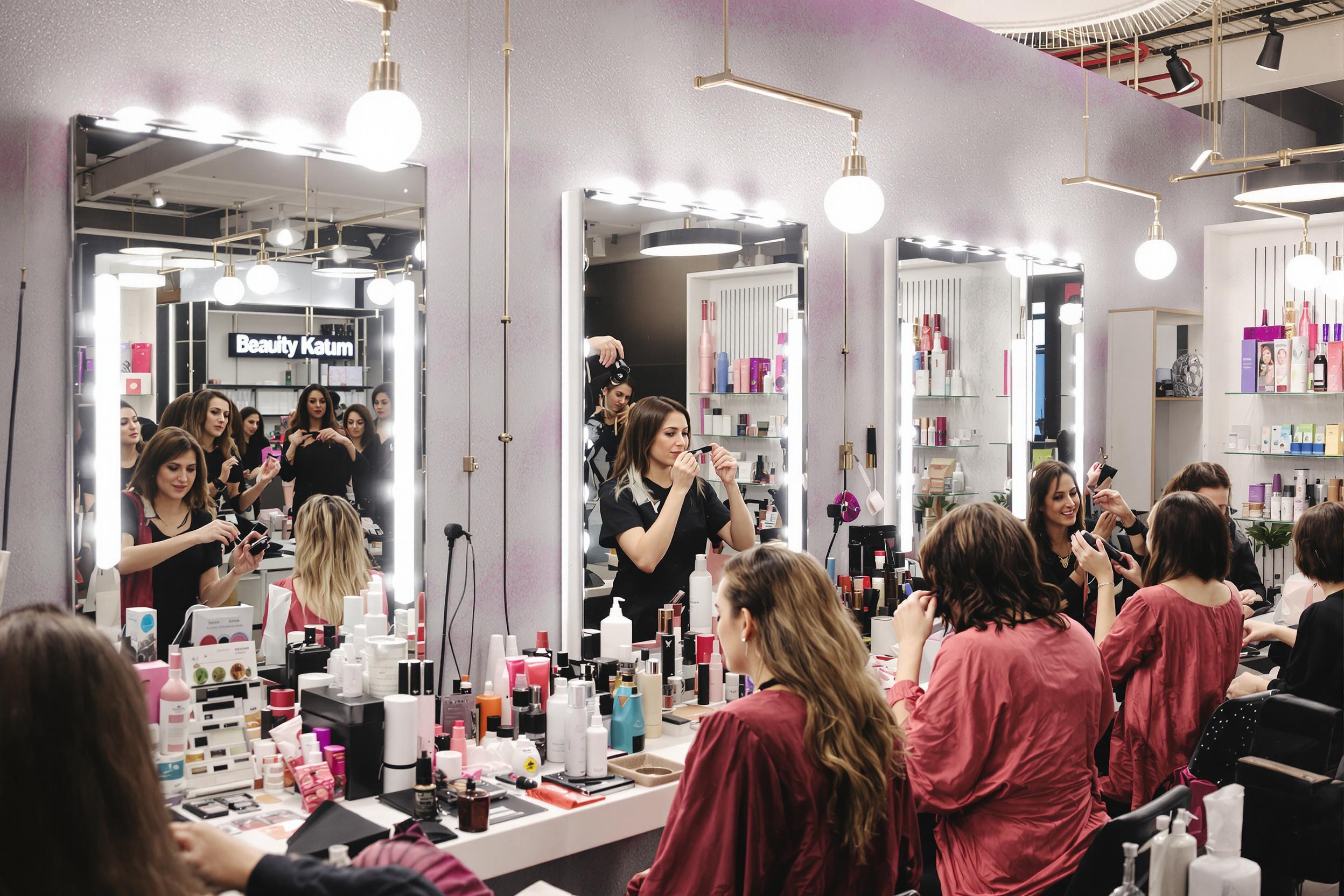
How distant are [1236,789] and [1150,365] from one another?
381 cm

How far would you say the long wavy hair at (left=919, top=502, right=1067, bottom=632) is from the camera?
252 cm

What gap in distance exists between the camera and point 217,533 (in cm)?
270

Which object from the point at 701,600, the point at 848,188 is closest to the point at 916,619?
the point at 701,600

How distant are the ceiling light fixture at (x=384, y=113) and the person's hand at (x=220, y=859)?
1.59 m

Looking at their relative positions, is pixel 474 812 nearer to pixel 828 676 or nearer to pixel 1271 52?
pixel 828 676

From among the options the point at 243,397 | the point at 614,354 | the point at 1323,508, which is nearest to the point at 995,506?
the point at 614,354

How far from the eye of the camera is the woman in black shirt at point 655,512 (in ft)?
11.4

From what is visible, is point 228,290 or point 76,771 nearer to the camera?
point 76,771

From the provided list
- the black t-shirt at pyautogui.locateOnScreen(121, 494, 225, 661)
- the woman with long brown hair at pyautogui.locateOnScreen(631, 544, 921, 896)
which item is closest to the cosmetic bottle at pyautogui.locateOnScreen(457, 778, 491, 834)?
the woman with long brown hair at pyautogui.locateOnScreen(631, 544, 921, 896)

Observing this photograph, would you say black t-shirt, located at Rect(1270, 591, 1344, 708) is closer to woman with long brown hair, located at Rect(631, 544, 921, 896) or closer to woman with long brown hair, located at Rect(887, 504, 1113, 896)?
woman with long brown hair, located at Rect(887, 504, 1113, 896)

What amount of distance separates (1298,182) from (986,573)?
11.7 ft

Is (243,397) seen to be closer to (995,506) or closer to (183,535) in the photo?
(183,535)

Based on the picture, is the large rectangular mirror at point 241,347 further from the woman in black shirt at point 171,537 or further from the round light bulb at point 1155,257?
the round light bulb at point 1155,257

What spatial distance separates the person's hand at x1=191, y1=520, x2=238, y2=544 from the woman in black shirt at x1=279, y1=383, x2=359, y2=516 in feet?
0.53
